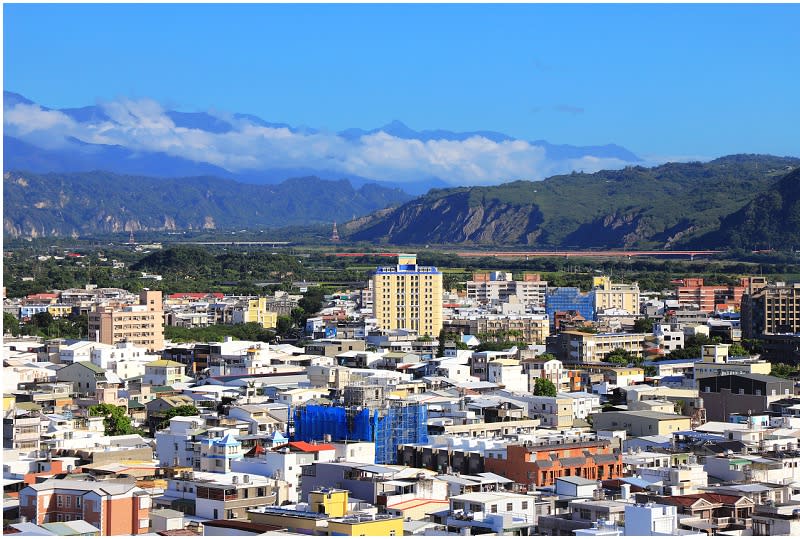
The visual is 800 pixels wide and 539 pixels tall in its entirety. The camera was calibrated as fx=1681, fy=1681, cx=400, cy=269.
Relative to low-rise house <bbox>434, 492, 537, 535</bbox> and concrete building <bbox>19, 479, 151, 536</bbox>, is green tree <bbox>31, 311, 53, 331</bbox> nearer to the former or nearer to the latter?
concrete building <bbox>19, 479, 151, 536</bbox>

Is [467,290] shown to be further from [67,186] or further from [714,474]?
[67,186]

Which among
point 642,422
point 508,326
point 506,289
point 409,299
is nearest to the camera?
point 642,422

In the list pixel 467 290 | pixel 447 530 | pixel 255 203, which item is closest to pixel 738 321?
pixel 467 290

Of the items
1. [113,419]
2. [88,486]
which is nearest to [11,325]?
[113,419]

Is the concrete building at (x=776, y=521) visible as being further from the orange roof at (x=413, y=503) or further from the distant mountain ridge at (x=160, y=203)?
the distant mountain ridge at (x=160, y=203)

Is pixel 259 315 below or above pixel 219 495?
above

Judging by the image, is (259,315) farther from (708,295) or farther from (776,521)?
(776,521)

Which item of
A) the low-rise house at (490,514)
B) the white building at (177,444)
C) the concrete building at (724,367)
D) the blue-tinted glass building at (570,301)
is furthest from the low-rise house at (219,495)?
the blue-tinted glass building at (570,301)
